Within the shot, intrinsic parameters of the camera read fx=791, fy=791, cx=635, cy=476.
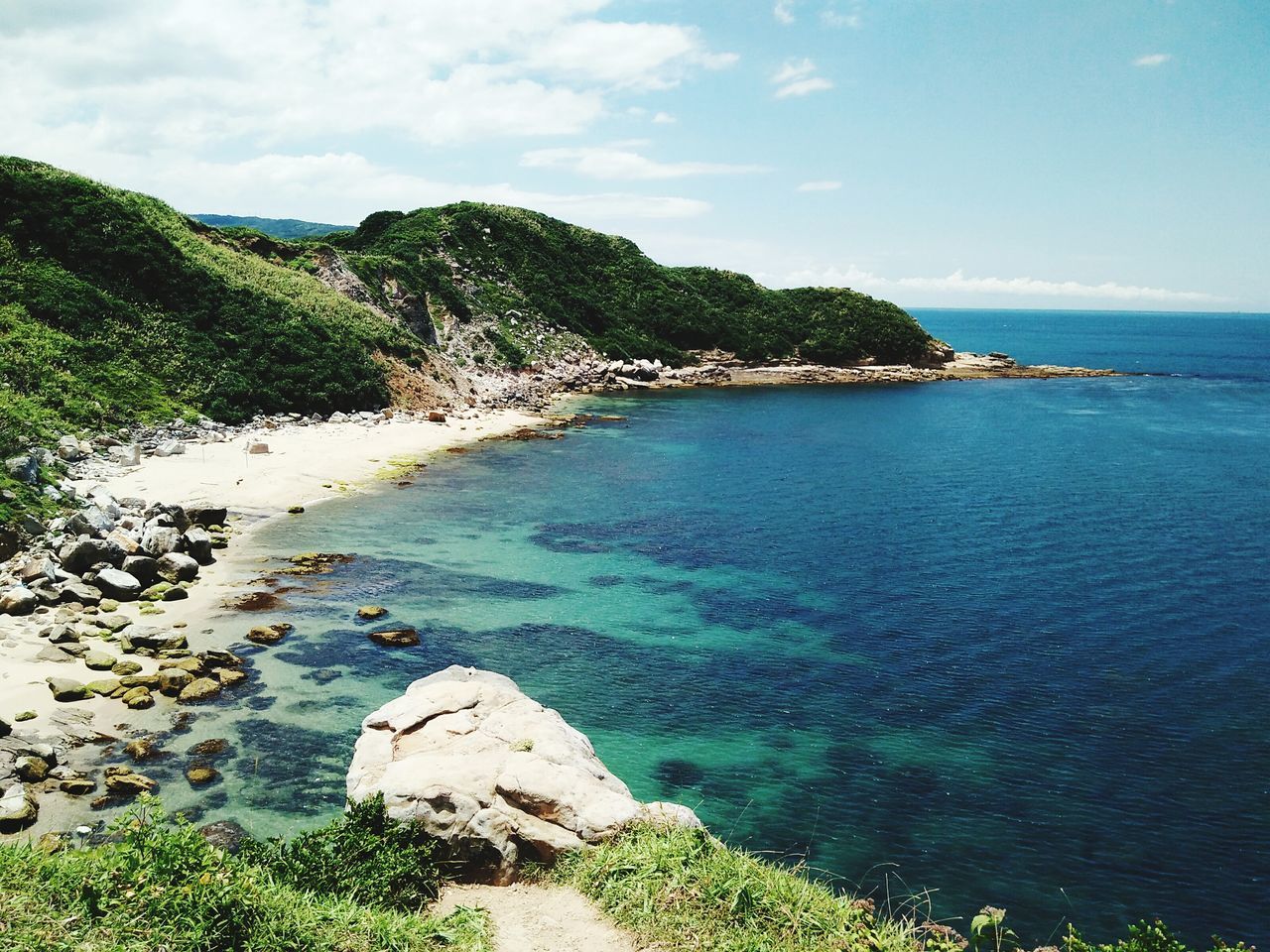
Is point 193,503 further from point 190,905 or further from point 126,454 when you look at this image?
point 190,905

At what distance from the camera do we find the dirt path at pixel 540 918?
440 inches

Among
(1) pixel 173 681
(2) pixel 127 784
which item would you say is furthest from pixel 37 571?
(2) pixel 127 784

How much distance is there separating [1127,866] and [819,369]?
99171 millimetres

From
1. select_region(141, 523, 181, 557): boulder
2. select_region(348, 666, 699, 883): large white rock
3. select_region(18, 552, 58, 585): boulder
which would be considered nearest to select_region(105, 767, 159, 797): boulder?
select_region(348, 666, 699, 883): large white rock

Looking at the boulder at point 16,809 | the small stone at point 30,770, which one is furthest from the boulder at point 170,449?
the boulder at point 16,809

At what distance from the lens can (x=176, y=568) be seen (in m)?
29.1

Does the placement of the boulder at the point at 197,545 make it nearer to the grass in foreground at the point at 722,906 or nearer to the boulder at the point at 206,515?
the boulder at the point at 206,515

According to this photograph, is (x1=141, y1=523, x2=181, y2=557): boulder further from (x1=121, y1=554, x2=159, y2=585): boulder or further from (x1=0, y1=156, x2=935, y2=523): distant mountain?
(x1=0, y1=156, x2=935, y2=523): distant mountain

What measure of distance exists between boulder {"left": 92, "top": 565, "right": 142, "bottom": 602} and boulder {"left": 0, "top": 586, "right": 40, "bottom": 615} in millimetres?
2094

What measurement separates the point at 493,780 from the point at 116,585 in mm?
19896

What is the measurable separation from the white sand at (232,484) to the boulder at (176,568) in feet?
1.93

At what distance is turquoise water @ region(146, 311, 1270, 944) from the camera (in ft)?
57.0

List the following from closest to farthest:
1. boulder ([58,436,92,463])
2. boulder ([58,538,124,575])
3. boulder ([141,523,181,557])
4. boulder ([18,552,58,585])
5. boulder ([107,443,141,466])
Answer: boulder ([18,552,58,585]) → boulder ([58,538,124,575]) → boulder ([141,523,181,557]) → boulder ([58,436,92,463]) → boulder ([107,443,141,466])

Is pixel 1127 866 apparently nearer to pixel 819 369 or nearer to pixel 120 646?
pixel 120 646
